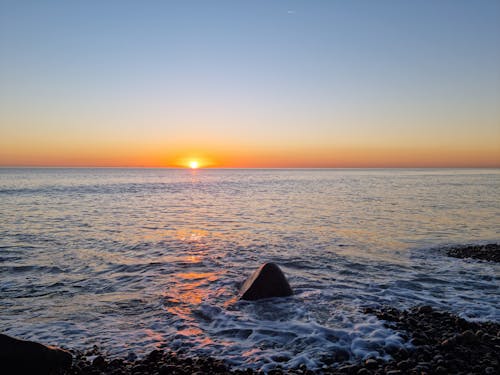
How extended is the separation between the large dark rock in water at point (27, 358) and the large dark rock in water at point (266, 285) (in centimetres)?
477

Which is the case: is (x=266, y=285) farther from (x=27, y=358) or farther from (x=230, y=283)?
(x=27, y=358)

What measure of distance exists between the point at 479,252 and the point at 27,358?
1577cm

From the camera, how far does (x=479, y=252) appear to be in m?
14.1

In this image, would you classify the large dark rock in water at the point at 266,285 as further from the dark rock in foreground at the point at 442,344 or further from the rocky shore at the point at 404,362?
the rocky shore at the point at 404,362

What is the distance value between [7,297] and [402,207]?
93.7ft

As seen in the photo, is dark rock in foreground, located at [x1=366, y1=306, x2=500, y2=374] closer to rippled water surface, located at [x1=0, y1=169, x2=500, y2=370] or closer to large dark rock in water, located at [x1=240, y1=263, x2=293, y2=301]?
rippled water surface, located at [x1=0, y1=169, x2=500, y2=370]

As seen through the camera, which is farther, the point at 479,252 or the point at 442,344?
the point at 479,252

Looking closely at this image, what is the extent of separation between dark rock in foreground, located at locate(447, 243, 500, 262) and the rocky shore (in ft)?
25.2

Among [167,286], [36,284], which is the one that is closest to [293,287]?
[167,286]

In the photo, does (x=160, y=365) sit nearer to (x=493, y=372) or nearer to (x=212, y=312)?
(x=212, y=312)

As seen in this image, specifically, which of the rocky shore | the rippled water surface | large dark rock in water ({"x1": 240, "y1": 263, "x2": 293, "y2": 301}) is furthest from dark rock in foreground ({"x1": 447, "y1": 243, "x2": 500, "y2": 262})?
large dark rock in water ({"x1": 240, "y1": 263, "x2": 293, "y2": 301})

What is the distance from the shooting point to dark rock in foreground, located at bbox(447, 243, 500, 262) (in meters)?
13.5

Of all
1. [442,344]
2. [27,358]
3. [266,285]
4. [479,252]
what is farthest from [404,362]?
[479,252]

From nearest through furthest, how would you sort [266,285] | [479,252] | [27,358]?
[27,358] < [266,285] < [479,252]
